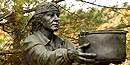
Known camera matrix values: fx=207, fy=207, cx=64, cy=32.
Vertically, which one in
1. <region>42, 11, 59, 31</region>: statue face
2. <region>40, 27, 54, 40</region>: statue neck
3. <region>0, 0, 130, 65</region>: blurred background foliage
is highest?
<region>42, 11, 59, 31</region>: statue face

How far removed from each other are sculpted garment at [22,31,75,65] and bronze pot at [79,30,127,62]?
0.30 m

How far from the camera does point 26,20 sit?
5402mm

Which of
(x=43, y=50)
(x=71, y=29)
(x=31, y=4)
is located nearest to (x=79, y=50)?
(x=43, y=50)

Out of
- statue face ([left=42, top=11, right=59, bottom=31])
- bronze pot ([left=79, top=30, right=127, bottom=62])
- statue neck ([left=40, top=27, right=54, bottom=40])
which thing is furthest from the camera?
statue neck ([left=40, top=27, right=54, bottom=40])

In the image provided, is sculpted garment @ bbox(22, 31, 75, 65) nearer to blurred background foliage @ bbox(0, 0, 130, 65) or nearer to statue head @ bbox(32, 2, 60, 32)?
statue head @ bbox(32, 2, 60, 32)

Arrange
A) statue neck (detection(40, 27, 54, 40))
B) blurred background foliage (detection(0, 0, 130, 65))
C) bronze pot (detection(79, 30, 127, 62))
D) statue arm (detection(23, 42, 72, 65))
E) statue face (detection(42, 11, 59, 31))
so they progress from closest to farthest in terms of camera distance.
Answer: bronze pot (detection(79, 30, 127, 62))
statue arm (detection(23, 42, 72, 65))
statue face (detection(42, 11, 59, 31))
statue neck (detection(40, 27, 54, 40))
blurred background foliage (detection(0, 0, 130, 65))

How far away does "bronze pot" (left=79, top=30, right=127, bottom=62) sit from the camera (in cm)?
196

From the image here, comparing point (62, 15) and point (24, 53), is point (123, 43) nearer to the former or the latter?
point (24, 53)

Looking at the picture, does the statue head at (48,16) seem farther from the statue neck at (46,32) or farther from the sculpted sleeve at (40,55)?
the sculpted sleeve at (40,55)

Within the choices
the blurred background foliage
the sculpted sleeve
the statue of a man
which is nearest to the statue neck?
the statue of a man

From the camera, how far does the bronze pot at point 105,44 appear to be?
6.44 ft

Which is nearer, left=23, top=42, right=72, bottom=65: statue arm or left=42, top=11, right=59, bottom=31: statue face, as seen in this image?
left=23, top=42, right=72, bottom=65: statue arm

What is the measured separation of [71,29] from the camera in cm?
647

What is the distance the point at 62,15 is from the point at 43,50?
4.07 m
